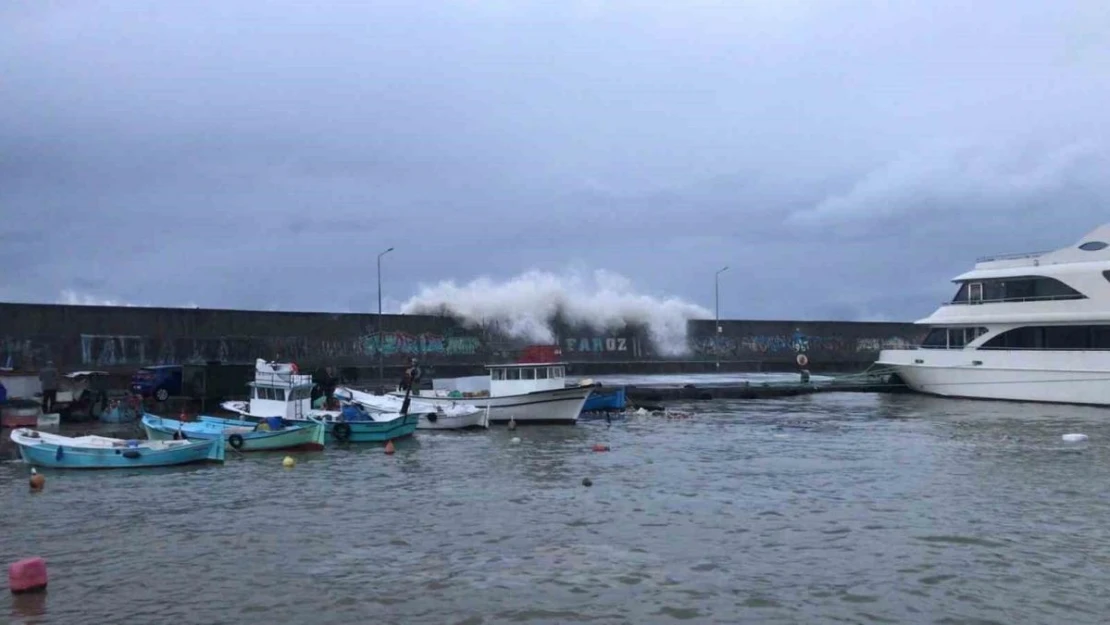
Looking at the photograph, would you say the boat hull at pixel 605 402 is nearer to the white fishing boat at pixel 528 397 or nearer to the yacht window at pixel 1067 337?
the white fishing boat at pixel 528 397

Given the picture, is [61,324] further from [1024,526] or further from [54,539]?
[1024,526]

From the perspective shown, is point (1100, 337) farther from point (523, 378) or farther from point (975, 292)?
point (523, 378)

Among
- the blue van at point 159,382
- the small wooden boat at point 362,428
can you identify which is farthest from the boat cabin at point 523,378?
the blue van at point 159,382

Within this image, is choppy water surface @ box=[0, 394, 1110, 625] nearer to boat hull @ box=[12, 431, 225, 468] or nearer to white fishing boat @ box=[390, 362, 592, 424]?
boat hull @ box=[12, 431, 225, 468]

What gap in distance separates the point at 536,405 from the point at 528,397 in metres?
0.45

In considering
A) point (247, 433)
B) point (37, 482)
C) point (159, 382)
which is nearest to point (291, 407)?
point (247, 433)

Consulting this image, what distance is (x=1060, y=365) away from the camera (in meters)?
43.9

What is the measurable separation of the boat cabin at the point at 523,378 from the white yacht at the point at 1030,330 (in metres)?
21.6

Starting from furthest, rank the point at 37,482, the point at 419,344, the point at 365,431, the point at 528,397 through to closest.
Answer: the point at 419,344, the point at 528,397, the point at 365,431, the point at 37,482

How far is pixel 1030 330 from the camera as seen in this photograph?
149 feet

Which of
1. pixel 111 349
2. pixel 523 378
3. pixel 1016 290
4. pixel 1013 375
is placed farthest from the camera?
pixel 111 349

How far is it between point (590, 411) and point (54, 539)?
2690cm

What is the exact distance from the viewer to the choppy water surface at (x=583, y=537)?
12805mm

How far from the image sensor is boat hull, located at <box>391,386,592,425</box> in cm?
3744
